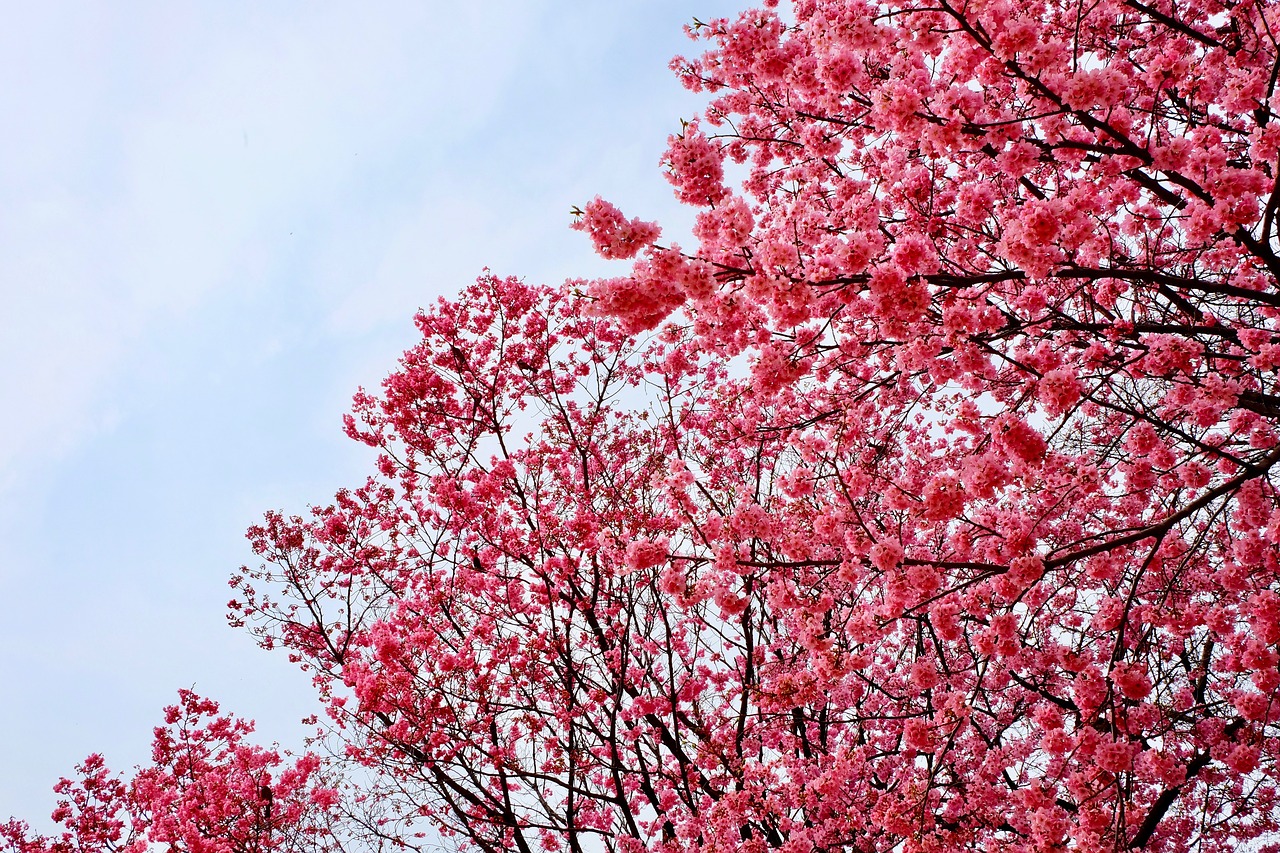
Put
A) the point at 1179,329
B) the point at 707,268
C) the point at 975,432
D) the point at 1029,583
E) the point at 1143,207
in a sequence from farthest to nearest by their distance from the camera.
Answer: the point at 975,432
the point at 1143,207
the point at 1179,329
the point at 1029,583
the point at 707,268

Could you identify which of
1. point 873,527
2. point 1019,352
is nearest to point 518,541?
point 873,527

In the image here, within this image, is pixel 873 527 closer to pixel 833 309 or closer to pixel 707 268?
pixel 833 309

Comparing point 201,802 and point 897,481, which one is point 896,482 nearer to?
point 897,481

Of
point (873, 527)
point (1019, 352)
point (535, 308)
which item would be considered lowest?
point (873, 527)

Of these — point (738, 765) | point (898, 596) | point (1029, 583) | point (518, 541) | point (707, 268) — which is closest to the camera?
point (707, 268)

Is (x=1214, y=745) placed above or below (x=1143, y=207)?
below

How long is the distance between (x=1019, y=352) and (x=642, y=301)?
3242mm

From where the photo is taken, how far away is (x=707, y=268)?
3.87 m

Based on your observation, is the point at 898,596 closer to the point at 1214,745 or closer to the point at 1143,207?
the point at 1214,745

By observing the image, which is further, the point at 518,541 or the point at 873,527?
the point at 518,541

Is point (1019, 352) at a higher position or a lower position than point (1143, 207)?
lower

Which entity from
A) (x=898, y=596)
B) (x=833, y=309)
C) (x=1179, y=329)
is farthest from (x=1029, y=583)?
(x=1179, y=329)

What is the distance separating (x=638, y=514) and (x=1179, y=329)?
489 cm

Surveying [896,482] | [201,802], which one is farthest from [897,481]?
[201,802]
